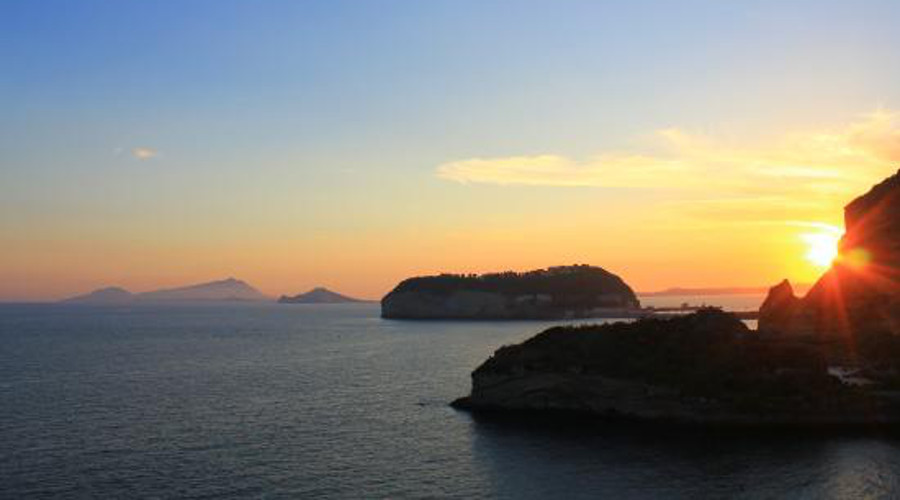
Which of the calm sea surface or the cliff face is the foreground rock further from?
the cliff face

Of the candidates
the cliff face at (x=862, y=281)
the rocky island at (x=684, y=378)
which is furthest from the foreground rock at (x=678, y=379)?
the cliff face at (x=862, y=281)

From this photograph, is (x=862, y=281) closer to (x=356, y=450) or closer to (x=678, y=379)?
(x=678, y=379)

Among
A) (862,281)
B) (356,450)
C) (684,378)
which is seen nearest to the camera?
(356,450)

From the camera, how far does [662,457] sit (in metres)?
54.6

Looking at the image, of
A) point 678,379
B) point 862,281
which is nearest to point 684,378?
point 678,379

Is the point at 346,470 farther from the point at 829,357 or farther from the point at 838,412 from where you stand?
the point at 829,357

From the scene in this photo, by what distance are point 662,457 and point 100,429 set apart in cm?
4391

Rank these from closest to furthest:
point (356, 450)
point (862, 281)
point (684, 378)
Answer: point (356, 450)
point (684, 378)
point (862, 281)

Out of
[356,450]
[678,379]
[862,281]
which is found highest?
[862,281]

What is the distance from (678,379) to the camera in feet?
230

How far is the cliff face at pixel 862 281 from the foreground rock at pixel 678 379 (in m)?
32.8

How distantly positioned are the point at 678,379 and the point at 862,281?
53595mm

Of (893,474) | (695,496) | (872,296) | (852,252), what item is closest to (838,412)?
(893,474)

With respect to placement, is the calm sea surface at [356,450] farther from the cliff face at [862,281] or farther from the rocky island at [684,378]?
the cliff face at [862,281]
